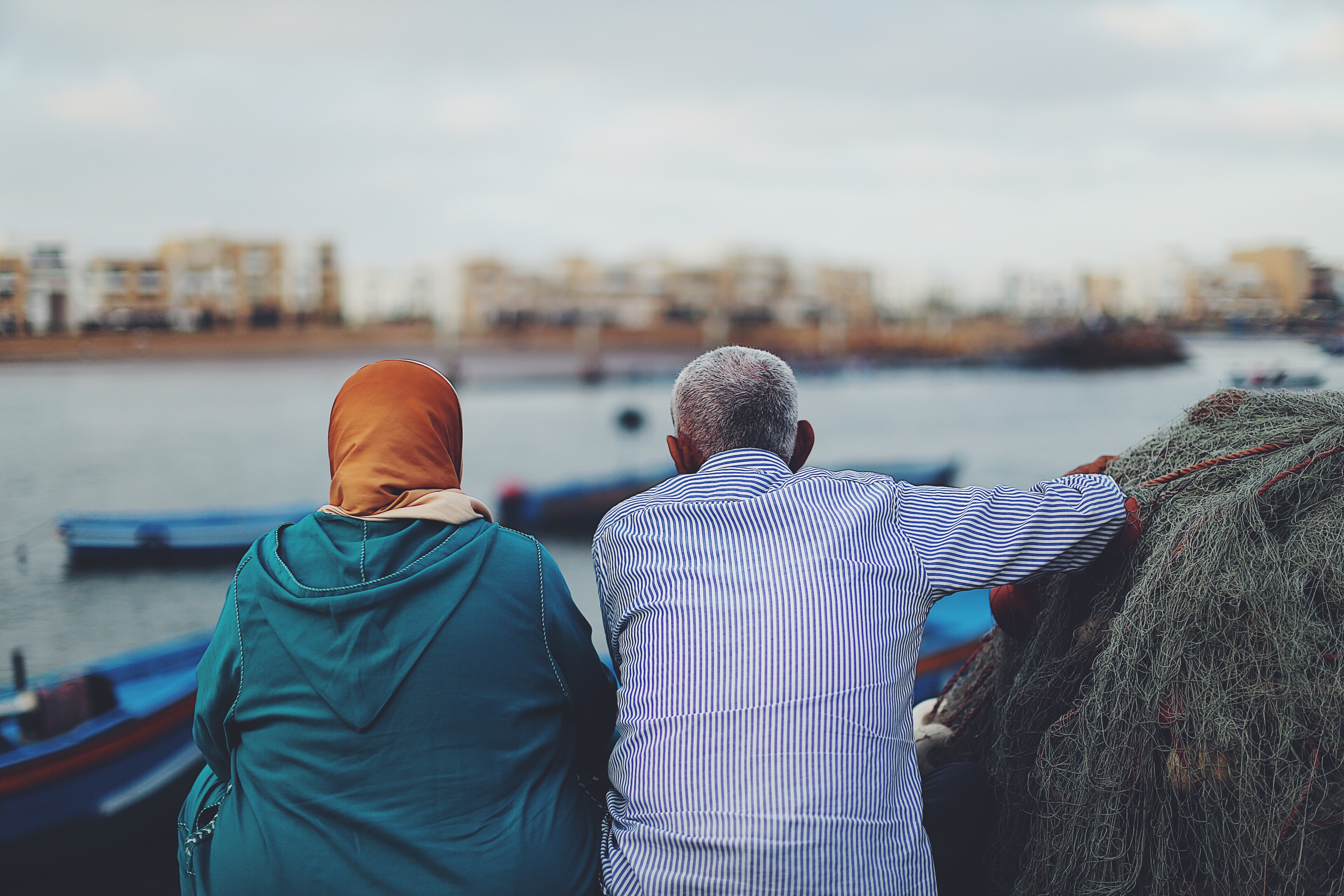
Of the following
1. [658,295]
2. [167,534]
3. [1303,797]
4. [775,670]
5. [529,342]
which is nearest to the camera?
[775,670]

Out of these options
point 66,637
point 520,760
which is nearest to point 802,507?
point 520,760

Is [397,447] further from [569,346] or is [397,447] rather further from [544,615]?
[569,346]

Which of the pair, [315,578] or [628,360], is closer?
[315,578]

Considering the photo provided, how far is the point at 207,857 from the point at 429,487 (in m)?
0.67

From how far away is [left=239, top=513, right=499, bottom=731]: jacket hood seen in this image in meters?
1.28

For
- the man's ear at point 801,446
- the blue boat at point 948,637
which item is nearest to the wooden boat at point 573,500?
the blue boat at point 948,637

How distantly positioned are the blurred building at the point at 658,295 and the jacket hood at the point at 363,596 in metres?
60.9

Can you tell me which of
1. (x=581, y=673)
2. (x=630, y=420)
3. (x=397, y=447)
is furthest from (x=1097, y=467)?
(x=630, y=420)

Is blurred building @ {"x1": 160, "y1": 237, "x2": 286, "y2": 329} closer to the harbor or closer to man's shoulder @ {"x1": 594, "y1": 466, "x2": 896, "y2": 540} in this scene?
the harbor

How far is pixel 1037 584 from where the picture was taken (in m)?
1.81

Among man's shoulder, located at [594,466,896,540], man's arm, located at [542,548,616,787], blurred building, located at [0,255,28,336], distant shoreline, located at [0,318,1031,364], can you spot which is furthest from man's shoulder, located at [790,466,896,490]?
blurred building, located at [0,255,28,336]

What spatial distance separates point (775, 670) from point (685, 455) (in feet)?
1.52

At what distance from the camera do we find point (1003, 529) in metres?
1.44

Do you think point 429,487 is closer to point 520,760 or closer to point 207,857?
point 520,760
